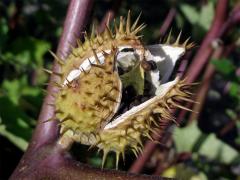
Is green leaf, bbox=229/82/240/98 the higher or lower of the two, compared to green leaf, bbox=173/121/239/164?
higher

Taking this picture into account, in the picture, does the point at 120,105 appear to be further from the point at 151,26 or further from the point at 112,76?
the point at 151,26

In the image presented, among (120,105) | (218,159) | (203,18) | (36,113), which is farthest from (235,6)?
(120,105)

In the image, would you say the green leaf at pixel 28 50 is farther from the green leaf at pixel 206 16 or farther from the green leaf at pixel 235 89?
the green leaf at pixel 235 89

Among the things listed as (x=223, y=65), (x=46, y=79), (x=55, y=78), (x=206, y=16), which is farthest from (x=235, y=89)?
(x=55, y=78)

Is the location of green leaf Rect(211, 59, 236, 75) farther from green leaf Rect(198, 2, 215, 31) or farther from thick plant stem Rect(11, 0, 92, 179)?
thick plant stem Rect(11, 0, 92, 179)

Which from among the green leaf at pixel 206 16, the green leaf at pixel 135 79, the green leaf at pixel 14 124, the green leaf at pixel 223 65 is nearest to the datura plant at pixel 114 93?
the green leaf at pixel 135 79

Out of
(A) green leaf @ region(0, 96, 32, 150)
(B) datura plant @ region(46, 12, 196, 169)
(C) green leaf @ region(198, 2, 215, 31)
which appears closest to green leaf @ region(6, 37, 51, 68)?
(A) green leaf @ region(0, 96, 32, 150)
